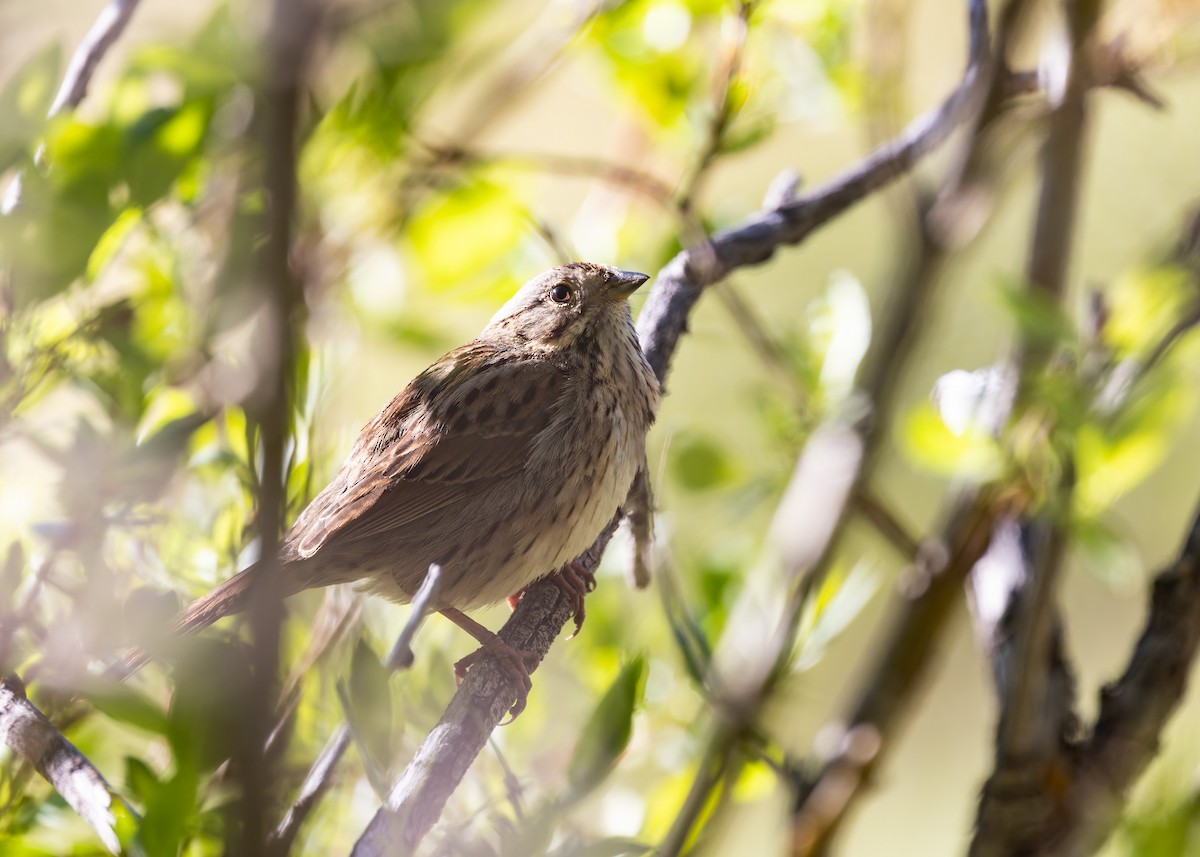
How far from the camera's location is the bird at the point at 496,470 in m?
2.90

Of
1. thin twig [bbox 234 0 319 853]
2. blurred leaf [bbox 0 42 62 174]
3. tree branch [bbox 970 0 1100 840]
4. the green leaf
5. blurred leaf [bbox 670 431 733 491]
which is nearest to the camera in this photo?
thin twig [bbox 234 0 319 853]

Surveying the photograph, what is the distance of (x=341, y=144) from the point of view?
7.80 feet

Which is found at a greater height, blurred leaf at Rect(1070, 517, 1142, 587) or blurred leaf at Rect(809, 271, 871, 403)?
blurred leaf at Rect(809, 271, 871, 403)

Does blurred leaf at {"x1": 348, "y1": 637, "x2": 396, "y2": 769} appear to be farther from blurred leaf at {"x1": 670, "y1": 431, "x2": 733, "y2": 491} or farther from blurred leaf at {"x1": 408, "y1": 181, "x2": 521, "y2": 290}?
blurred leaf at {"x1": 408, "y1": 181, "x2": 521, "y2": 290}

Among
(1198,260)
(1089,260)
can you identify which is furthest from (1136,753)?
(1089,260)

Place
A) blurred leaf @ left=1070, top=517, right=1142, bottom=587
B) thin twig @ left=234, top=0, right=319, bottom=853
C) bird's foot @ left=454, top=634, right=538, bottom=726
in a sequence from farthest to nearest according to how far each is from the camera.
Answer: bird's foot @ left=454, top=634, right=538, bottom=726 → blurred leaf @ left=1070, top=517, right=1142, bottom=587 → thin twig @ left=234, top=0, right=319, bottom=853

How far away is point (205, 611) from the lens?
2268 mm

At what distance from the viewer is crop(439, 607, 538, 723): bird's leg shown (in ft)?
7.27

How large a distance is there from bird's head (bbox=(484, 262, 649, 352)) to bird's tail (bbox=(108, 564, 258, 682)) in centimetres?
119

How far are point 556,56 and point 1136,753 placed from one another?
1.71 metres

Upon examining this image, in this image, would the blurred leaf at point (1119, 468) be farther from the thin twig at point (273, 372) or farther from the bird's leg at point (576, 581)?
the bird's leg at point (576, 581)

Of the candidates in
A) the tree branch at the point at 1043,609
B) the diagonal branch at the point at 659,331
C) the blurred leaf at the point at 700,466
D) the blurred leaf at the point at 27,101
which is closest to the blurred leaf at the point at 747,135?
the diagonal branch at the point at 659,331

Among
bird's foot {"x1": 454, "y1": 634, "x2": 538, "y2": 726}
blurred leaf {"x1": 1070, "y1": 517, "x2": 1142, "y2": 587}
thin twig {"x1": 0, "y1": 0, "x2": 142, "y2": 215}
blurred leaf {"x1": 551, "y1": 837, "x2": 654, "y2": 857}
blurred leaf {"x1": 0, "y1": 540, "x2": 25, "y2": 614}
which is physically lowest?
blurred leaf {"x1": 551, "y1": 837, "x2": 654, "y2": 857}

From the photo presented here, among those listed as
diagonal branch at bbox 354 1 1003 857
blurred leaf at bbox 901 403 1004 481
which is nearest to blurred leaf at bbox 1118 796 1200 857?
blurred leaf at bbox 901 403 1004 481
